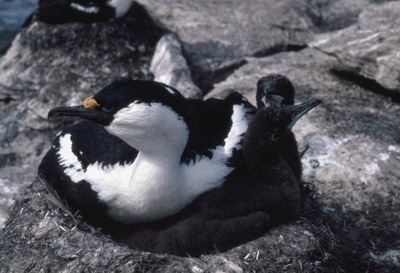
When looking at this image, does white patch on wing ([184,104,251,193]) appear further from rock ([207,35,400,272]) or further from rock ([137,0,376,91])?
rock ([137,0,376,91])

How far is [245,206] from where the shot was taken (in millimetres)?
3787

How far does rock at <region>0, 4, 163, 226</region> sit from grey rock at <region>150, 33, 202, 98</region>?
18 centimetres

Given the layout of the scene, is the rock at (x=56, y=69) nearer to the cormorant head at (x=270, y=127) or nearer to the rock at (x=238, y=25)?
the rock at (x=238, y=25)

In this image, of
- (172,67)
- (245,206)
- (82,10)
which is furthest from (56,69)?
(245,206)

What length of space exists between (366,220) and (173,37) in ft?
12.3

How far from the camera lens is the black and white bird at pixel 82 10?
698 centimetres

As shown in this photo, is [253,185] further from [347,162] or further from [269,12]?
[269,12]

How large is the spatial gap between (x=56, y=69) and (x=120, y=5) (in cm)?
121

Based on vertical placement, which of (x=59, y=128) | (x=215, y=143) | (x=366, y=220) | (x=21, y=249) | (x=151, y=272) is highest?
(x=215, y=143)

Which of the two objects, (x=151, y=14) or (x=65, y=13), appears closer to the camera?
(x=65, y=13)

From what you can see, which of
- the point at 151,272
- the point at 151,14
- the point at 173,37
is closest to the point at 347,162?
the point at 151,272

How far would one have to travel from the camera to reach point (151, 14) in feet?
26.2

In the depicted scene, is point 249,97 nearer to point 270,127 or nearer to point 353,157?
point 353,157

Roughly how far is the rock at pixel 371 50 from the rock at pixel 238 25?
0.96 metres
